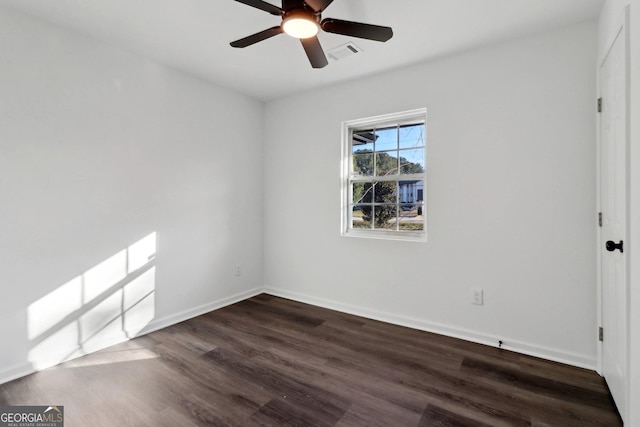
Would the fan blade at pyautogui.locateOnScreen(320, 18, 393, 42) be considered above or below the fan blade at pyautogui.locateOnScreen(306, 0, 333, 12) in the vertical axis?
below

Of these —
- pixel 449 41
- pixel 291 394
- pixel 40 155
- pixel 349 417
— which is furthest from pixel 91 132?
pixel 449 41

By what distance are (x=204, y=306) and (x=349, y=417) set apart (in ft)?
7.14

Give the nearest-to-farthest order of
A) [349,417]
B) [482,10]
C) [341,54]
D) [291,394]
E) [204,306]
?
1. [349,417]
2. [291,394]
3. [482,10]
4. [341,54]
5. [204,306]

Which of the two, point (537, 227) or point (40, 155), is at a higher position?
point (40, 155)

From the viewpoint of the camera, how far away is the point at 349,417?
169cm

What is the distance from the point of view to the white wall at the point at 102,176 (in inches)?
81.4

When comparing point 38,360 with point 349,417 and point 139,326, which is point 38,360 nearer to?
point 139,326

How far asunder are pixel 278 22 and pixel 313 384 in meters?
2.59

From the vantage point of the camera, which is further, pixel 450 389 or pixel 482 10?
pixel 482 10

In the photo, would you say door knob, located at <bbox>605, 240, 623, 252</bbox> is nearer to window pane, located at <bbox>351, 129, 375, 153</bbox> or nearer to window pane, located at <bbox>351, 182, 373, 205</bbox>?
window pane, located at <bbox>351, 182, 373, 205</bbox>

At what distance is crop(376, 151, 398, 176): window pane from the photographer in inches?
125

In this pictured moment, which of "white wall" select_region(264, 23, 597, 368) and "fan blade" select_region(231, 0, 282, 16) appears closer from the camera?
"fan blade" select_region(231, 0, 282, 16)

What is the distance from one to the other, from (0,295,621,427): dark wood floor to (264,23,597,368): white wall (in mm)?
284

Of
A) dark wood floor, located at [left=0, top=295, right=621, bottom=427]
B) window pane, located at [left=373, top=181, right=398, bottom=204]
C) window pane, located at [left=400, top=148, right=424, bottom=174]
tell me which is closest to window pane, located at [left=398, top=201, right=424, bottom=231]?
window pane, located at [left=373, top=181, right=398, bottom=204]
